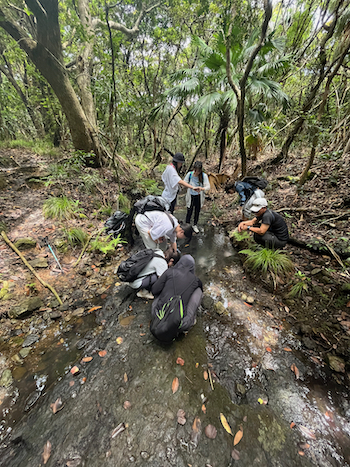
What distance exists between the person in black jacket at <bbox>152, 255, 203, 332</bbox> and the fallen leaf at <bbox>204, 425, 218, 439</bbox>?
89 centimetres

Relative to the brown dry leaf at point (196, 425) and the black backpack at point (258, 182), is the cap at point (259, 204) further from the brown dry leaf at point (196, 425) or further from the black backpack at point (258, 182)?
the brown dry leaf at point (196, 425)

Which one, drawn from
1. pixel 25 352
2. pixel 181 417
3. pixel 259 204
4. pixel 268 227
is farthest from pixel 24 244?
pixel 268 227

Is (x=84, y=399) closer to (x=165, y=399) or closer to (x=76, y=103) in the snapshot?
(x=165, y=399)

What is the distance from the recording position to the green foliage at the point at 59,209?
4.20 metres

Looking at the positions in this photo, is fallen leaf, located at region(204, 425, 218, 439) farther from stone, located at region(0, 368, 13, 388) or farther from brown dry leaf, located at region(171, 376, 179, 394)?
stone, located at region(0, 368, 13, 388)

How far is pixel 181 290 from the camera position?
246cm

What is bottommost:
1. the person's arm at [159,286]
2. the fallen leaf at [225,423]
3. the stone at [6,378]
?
the fallen leaf at [225,423]

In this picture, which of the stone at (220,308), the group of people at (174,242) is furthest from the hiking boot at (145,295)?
the stone at (220,308)

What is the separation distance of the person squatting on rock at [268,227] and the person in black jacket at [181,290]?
68.4 inches

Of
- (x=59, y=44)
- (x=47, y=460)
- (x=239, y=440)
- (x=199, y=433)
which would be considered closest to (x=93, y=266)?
(x=47, y=460)

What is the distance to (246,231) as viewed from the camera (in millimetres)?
4355

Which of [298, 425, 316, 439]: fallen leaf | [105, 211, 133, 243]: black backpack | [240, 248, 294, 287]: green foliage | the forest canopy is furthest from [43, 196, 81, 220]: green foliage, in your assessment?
[298, 425, 316, 439]: fallen leaf

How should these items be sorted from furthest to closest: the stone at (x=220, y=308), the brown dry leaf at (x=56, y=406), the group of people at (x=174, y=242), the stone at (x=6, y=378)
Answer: the stone at (x=220, y=308) → the group of people at (x=174, y=242) → the stone at (x=6, y=378) → the brown dry leaf at (x=56, y=406)

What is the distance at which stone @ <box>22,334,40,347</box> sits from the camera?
222cm
